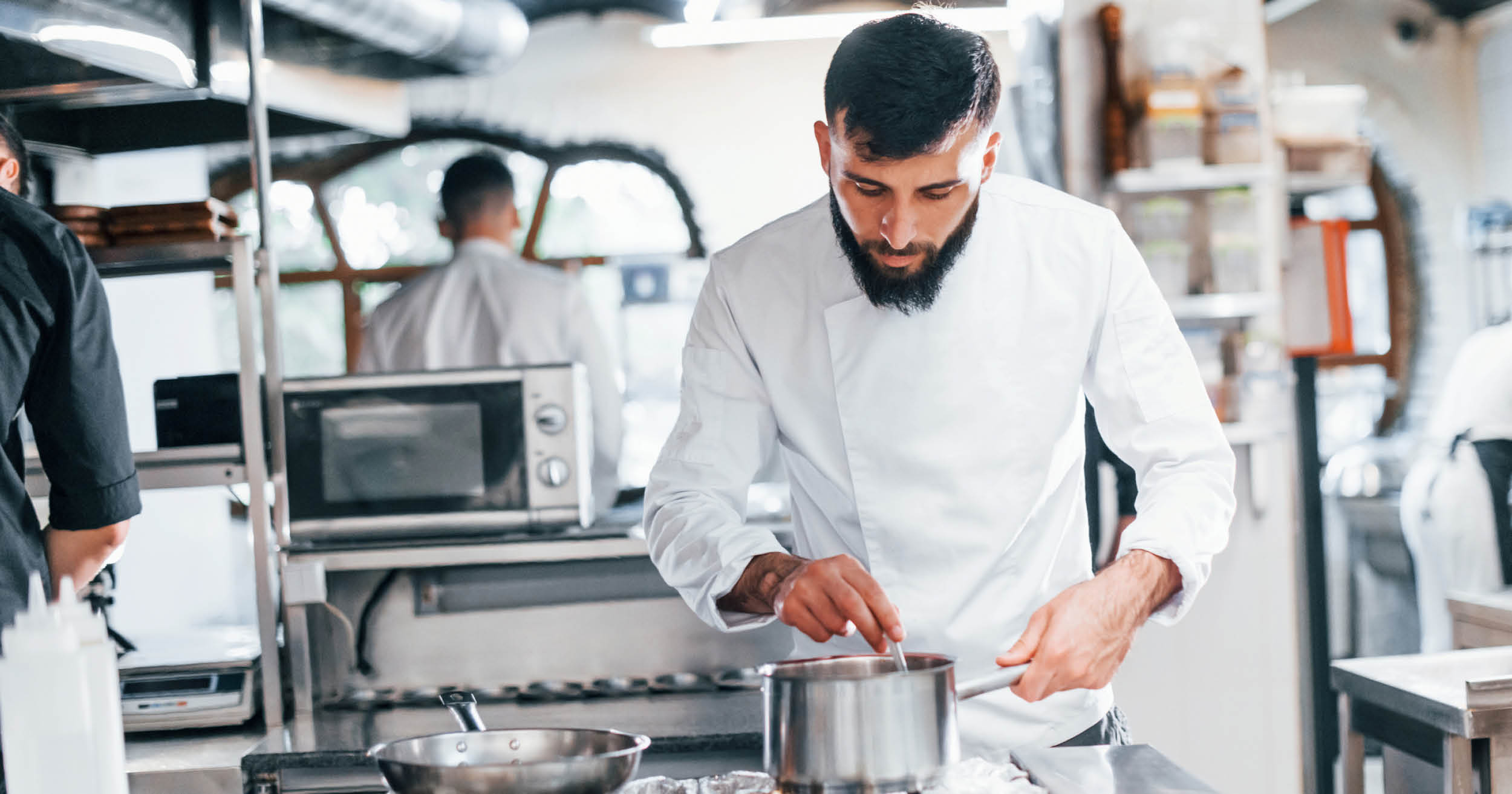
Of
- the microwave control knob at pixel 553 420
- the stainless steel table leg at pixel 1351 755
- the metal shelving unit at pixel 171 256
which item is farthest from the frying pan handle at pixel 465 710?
the stainless steel table leg at pixel 1351 755

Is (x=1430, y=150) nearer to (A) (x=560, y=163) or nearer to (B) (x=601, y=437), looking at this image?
(A) (x=560, y=163)

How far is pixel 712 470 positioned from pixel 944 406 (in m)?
0.32

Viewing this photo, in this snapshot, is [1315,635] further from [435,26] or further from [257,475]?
[435,26]

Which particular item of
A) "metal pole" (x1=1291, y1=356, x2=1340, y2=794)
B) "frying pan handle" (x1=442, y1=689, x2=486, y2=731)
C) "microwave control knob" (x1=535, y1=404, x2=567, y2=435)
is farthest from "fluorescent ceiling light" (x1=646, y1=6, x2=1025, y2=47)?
"frying pan handle" (x1=442, y1=689, x2=486, y2=731)

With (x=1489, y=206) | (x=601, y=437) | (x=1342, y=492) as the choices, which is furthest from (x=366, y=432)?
(x=1342, y=492)

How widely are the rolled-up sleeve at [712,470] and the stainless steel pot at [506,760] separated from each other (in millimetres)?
331

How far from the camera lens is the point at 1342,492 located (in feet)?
17.2

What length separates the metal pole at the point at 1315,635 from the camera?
3.57 metres

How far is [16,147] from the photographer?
6.43ft

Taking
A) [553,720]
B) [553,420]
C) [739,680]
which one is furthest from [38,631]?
[739,680]

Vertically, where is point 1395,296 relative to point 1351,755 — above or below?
above

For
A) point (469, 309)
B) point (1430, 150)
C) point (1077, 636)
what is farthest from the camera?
point (1430, 150)

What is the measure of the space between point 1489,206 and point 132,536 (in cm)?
485

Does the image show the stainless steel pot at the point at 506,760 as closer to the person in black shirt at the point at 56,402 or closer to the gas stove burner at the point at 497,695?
the person in black shirt at the point at 56,402
